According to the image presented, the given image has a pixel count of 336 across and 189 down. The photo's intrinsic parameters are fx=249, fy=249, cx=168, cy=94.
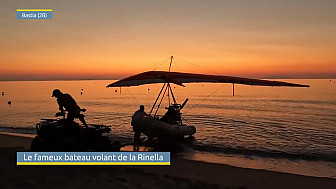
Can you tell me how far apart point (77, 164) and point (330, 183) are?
9396 millimetres

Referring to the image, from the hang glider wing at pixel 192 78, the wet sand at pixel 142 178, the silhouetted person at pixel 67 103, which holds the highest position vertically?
the hang glider wing at pixel 192 78

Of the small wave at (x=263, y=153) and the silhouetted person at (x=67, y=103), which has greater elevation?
A: the silhouetted person at (x=67, y=103)

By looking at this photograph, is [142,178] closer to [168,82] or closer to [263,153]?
[168,82]

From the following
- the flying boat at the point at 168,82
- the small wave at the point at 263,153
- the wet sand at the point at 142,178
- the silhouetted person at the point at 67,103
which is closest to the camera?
the wet sand at the point at 142,178

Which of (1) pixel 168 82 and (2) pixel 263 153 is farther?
(2) pixel 263 153

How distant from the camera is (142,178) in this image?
8469mm

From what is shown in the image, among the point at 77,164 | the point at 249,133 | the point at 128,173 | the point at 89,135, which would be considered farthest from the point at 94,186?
the point at 249,133

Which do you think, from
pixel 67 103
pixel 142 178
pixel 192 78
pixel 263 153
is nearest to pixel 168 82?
pixel 192 78

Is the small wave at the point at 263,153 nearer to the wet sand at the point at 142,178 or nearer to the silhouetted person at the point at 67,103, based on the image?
the wet sand at the point at 142,178

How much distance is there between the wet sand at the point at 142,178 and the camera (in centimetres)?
776
